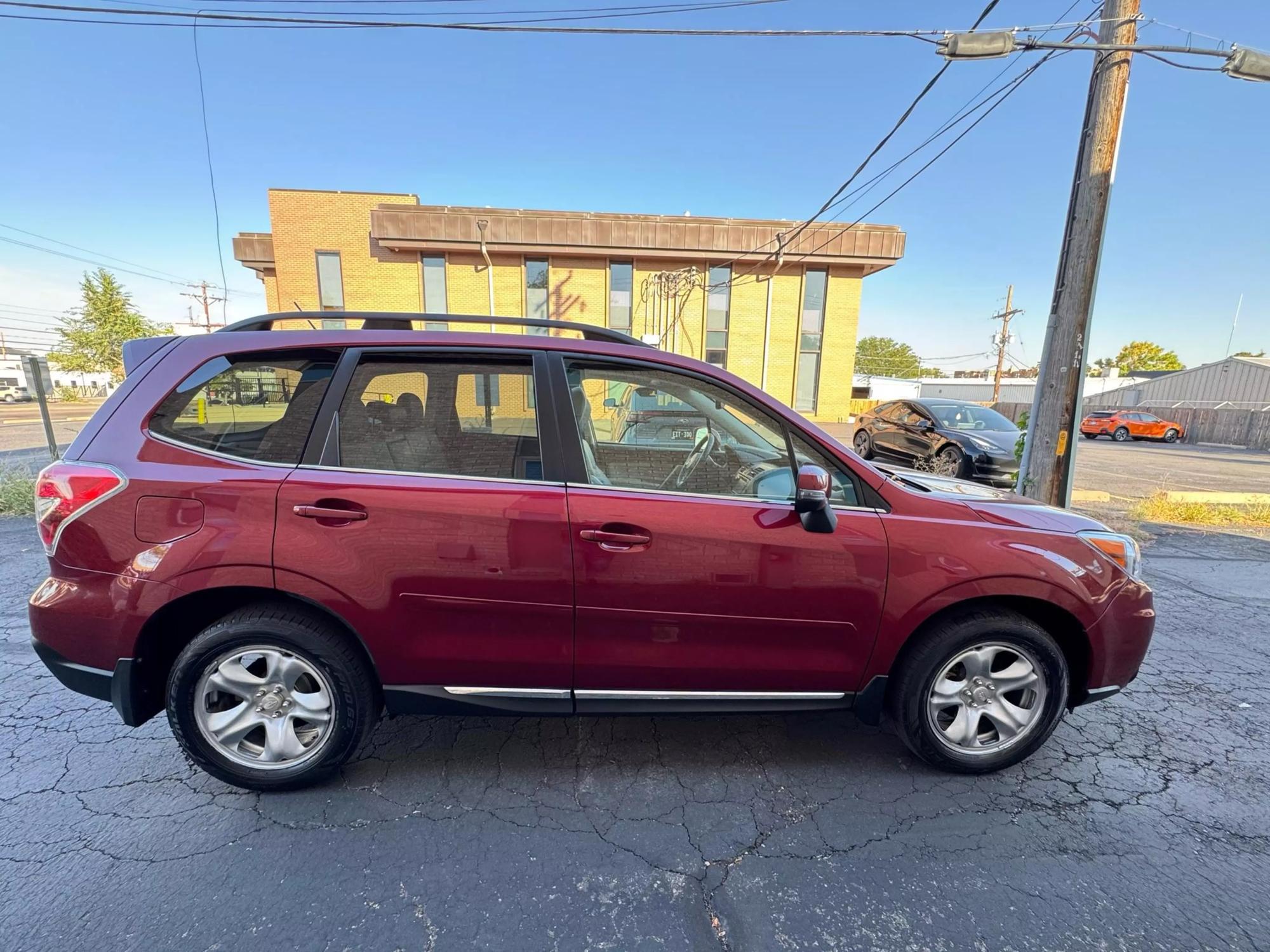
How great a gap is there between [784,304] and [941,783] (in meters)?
19.9

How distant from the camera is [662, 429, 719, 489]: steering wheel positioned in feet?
7.50

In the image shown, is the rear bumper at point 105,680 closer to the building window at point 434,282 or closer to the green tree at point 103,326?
the building window at point 434,282

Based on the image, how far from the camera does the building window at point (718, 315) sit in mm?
19812

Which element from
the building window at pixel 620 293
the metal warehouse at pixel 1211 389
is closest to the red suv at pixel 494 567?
the building window at pixel 620 293

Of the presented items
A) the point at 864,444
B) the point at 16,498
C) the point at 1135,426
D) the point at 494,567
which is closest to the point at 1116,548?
the point at 494,567

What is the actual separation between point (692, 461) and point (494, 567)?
957 millimetres

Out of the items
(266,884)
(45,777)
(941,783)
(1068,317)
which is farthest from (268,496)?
(1068,317)

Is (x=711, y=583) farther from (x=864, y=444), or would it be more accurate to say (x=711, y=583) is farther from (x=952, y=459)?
(x=864, y=444)

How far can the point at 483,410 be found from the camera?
7.47 ft

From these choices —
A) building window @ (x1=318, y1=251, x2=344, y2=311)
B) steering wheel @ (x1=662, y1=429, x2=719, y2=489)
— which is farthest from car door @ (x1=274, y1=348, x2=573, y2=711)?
building window @ (x1=318, y1=251, x2=344, y2=311)

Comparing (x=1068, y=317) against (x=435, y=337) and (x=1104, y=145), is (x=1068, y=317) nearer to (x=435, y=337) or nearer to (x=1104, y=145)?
(x=1104, y=145)

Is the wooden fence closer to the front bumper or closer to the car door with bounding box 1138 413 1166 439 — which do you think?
the car door with bounding box 1138 413 1166 439

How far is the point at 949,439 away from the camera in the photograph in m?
9.51

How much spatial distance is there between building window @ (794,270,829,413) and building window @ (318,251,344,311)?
1682 centimetres
